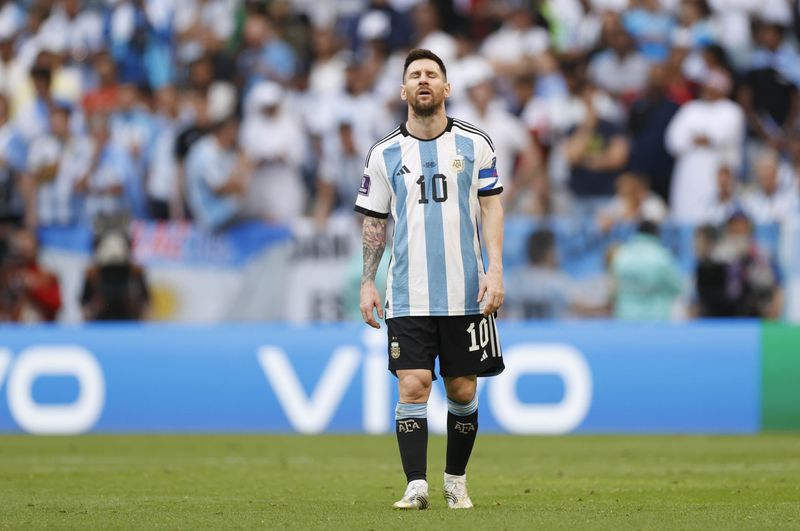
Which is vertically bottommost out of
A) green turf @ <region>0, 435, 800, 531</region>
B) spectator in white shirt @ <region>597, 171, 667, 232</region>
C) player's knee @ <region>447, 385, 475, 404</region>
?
green turf @ <region>0, 435, 800, 531</region>

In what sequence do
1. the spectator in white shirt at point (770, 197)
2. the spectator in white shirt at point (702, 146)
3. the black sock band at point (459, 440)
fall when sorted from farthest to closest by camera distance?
the spectator in white shirt at point (702, 146) → the spectator in white shirt at point (770, 197) → the black sock band at point (459, 440)

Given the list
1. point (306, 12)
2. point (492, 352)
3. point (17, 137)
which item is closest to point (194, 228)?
point (17, 137)

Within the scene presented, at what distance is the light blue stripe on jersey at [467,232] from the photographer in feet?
26.5

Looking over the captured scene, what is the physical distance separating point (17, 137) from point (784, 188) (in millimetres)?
9831

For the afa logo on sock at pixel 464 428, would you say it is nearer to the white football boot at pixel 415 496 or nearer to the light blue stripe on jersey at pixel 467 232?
the white football boot at pixel 415 496

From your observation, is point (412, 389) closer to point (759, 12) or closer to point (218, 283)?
point (218, 283)

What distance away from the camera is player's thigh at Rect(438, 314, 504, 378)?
8.06 metres

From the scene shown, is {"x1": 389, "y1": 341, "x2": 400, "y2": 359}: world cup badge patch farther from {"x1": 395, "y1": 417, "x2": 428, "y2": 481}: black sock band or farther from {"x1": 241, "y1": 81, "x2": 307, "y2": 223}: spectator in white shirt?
{"x1": 241, "y1": 81, "x2": 307, "y2": 223}: spectator in white shirt

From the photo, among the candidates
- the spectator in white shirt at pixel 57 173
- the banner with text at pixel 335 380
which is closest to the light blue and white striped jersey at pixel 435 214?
the banner with text at pixel 335 380

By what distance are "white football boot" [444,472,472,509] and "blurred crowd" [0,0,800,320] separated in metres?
8.32

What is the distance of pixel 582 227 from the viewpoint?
16672 millimetres

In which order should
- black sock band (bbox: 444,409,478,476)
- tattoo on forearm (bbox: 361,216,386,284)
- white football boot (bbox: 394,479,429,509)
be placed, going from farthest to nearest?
tattoo on forearm (bbox: 361,216,386,284)
black sock band (bbox: 444,409,478,476)
white football boot (bbox: 394,479,429,509)

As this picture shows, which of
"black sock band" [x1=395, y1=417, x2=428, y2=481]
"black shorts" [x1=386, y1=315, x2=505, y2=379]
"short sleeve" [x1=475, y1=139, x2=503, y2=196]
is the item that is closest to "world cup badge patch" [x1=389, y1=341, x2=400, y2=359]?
"black shorts" [x1=386, y1=315, x2=505, y2=379]

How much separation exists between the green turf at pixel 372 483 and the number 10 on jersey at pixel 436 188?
64.9 inches
